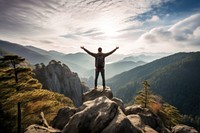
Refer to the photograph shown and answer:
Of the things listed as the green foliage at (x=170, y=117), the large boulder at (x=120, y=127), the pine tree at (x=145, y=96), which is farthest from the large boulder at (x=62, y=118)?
the green foliage at (x=170, y=117)

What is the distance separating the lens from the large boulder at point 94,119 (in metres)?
13.0

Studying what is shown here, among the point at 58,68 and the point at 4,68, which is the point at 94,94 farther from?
the point at 58,68

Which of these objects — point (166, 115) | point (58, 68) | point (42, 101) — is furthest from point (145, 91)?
point (58, 68)

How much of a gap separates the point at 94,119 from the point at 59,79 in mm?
105856

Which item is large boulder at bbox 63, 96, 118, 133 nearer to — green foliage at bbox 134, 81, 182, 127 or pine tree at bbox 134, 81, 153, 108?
pine tree at bbox 134, 81, 153, 108

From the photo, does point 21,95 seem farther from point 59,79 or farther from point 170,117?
point 59,79

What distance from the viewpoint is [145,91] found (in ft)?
147

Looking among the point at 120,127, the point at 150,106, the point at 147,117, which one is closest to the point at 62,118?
the point at 120,127

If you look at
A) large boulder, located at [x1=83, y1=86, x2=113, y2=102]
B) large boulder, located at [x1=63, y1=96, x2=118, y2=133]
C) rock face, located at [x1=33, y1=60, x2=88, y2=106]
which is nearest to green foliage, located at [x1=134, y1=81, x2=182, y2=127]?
large boulder, located at [x1=83, y1=86, x2=113, y2=102]

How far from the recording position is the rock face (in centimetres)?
9908

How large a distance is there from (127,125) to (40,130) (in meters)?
9.25

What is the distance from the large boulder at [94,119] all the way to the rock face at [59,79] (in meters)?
84.9

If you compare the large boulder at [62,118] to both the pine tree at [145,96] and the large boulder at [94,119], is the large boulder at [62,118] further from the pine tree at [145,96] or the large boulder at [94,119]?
the pine tree at [145,96]

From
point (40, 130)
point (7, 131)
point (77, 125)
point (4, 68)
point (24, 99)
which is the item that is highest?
point (4, 68)
